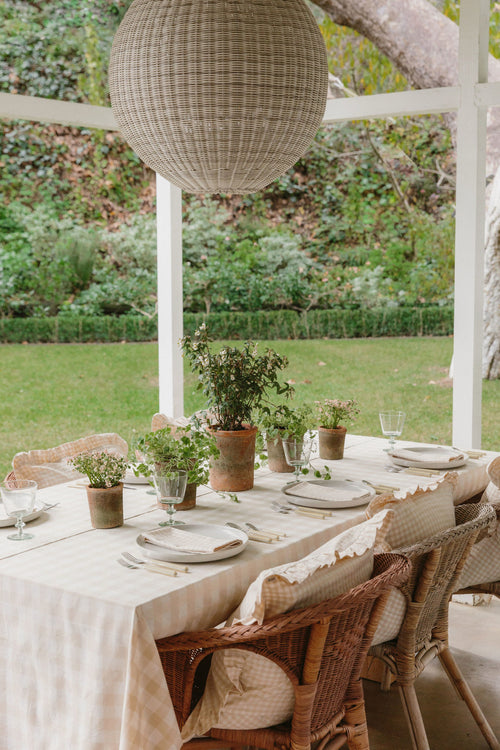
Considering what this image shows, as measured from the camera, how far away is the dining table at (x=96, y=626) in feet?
5.74

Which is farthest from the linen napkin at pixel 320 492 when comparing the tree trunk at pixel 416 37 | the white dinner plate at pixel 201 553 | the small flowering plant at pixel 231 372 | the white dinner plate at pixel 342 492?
the tree trunk at pixel 416 37

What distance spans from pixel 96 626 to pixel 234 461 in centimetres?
91

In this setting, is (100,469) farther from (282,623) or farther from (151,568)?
(282,623)

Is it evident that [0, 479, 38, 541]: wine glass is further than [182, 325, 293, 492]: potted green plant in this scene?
No

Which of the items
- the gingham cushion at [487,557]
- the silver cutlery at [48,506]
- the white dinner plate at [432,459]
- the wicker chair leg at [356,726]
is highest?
the white dinner plate at [432,459]

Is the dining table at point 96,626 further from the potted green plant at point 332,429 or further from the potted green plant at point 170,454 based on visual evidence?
the potted green plant at point 332,429

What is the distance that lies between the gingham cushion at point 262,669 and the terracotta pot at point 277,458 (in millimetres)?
993

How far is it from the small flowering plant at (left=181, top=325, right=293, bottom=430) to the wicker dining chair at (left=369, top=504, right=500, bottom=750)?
64 cm

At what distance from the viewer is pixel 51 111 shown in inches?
143

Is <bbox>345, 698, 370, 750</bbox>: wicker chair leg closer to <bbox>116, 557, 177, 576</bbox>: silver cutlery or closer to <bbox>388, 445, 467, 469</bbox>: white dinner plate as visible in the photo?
<bbox>116, 557, 177, 576</bbox>: silver cutlery

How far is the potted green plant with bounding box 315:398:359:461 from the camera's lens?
3.04 meters

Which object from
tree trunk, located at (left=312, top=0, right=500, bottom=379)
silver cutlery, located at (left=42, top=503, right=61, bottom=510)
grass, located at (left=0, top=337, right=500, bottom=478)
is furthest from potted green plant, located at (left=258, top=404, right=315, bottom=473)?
grass, located at (left=0, top=337, right=500, bottom=478)

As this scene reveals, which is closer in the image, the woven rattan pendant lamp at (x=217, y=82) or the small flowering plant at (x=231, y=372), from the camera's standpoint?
the woven rattan pendant lamp at (x=217, y=82)

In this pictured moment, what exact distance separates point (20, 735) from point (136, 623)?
414 mm
